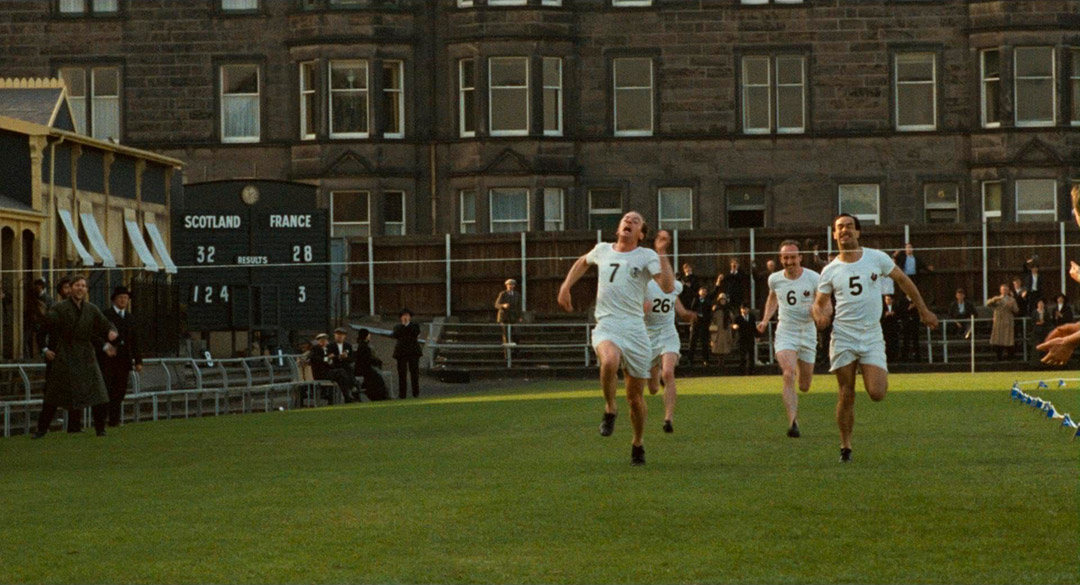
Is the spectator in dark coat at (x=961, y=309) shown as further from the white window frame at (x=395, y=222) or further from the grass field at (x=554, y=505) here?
the grass field at (x=554, y=505)

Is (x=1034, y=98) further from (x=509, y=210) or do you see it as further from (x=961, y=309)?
(x=509, y=210)

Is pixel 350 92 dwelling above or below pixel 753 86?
below

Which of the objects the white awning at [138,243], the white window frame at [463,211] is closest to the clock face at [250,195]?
the white awning at [138,243]

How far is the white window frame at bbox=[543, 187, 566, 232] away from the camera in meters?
58.7

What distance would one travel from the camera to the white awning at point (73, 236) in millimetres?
37219

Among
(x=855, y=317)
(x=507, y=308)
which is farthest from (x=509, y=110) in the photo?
(x=855, y=317)

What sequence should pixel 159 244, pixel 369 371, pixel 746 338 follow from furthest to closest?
pixel 746 338, pixel 159 244, pixel 369 371

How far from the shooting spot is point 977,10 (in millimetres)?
58281

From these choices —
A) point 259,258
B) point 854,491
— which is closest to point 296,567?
point 854,491

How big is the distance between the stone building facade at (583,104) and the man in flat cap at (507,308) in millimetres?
8637

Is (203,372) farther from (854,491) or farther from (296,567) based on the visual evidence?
(296,567)

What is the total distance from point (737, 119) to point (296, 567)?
48.5 metres

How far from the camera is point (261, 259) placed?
41906mm

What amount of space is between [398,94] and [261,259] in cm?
1798
